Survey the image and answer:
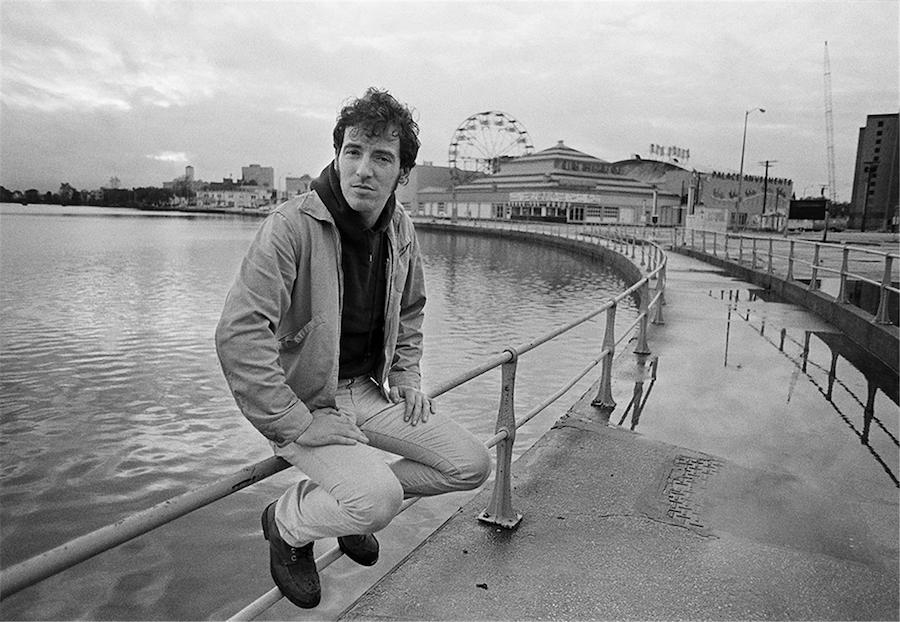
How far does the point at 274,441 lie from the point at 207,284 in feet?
81.6

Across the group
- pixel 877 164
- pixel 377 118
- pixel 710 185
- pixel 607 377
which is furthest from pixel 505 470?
pixel 710 185

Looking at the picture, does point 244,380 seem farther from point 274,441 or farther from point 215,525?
point 215,525

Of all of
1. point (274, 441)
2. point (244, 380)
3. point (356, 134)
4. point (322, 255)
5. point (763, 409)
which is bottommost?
point (763, 409)

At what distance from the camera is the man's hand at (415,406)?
106 inches

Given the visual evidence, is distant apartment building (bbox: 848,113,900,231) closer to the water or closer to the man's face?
the water

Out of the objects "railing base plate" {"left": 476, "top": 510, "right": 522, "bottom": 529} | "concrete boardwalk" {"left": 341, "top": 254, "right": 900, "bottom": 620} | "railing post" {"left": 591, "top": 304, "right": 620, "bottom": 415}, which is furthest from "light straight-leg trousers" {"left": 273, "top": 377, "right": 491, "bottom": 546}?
"railing post" {"left": 591, "top": 304, "right": 620, "bottom": 415}

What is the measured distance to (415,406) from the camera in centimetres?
271

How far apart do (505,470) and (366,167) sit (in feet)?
6.16

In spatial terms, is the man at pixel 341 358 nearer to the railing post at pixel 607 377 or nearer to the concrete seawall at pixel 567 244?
the railing post at pixel 607 377

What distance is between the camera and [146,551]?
20.5 ft

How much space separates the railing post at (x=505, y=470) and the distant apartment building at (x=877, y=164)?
79.9 meters

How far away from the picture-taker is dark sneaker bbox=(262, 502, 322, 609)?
240 cm

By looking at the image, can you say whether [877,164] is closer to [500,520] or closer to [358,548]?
[500,520]

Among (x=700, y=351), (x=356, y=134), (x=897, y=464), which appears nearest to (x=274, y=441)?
(x=356, y=134)
